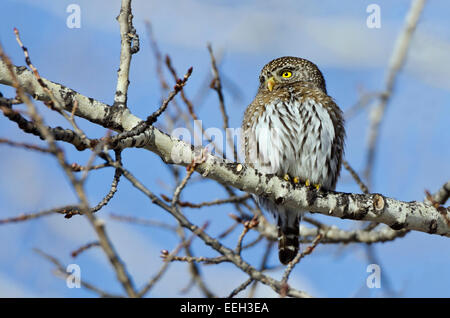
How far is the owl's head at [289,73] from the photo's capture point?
5840 millimetres

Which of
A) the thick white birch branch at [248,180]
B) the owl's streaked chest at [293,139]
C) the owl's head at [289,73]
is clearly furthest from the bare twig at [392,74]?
the thick white birch branch at [248,180]

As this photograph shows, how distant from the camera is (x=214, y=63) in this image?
5.38m

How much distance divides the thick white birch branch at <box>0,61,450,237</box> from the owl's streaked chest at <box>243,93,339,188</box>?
525mm

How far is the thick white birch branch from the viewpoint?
3.51 meters

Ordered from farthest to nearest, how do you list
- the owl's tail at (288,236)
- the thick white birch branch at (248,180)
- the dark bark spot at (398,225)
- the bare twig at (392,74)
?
the bare twig at (392,74), the owl's tail at (288,236), the dark bark spot at (398,225), the thick white birch branch at (248,180)

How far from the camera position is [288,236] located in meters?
5.61

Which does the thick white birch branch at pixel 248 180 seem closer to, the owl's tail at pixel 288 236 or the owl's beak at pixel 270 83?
the owl's tail at pixel 288 236

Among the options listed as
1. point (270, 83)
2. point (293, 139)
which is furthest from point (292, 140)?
point (270, 83)

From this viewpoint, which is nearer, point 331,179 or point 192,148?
point 192,148

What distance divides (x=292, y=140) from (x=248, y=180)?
1132mm

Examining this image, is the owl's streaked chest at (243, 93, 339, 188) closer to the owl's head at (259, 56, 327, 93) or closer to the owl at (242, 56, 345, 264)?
the owl at (242, 56, 345, 264)

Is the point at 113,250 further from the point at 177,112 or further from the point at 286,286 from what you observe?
the point at 177,112
